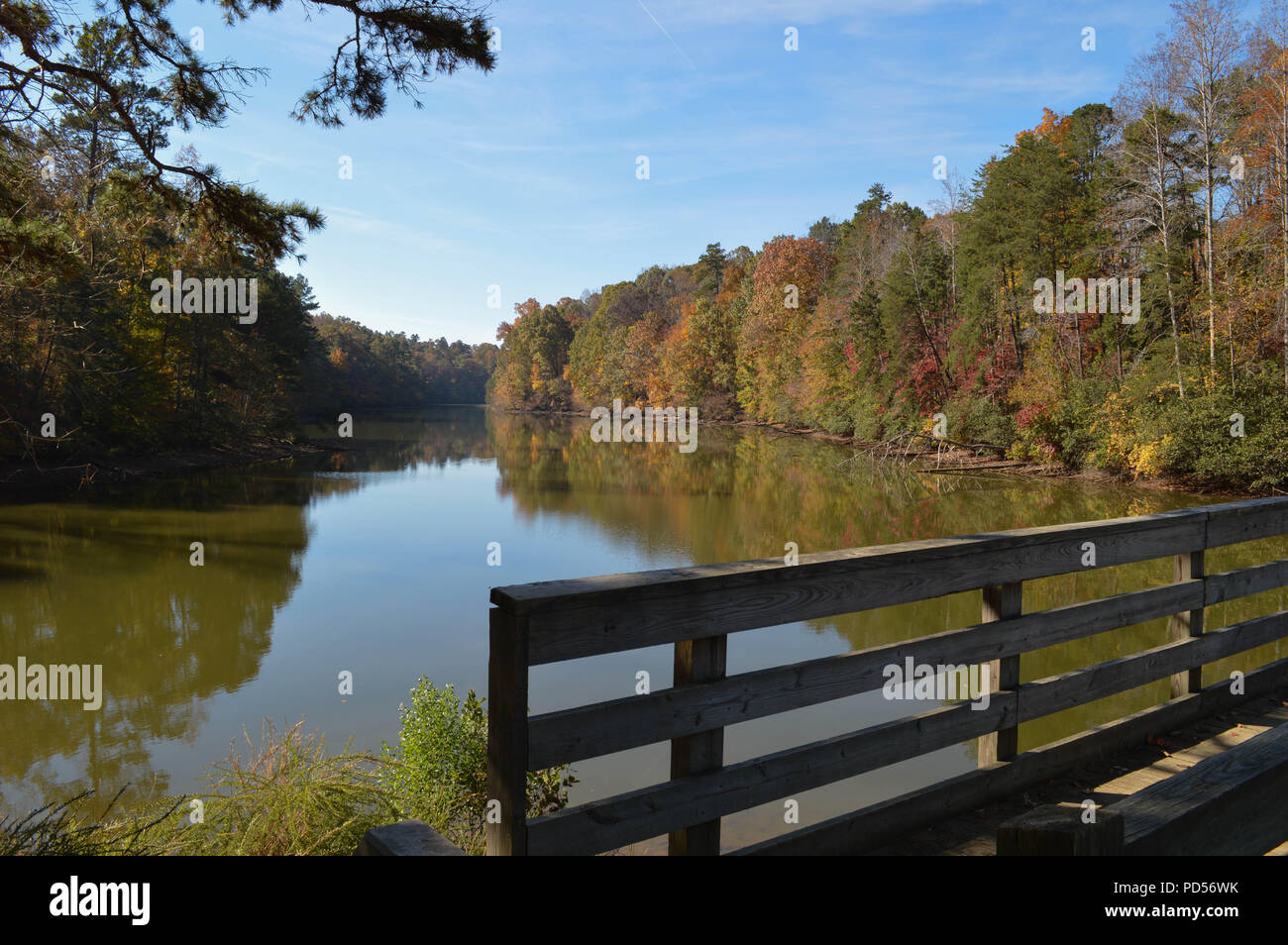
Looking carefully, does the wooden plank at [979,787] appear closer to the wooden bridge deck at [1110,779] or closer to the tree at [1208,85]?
the wooden bridge deck at [1110,779]

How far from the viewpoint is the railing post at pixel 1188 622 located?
158 inches

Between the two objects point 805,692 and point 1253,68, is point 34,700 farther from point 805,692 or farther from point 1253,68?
point 1253,68

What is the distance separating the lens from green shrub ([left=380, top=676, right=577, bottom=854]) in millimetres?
4906

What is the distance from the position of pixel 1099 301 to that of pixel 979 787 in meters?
27.1

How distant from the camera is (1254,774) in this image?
1.33 meters

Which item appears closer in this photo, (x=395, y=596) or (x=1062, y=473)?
(x=395, y=596)

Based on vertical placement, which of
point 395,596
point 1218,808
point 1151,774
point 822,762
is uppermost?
point 1218,808

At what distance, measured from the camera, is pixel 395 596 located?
12.2 metres
